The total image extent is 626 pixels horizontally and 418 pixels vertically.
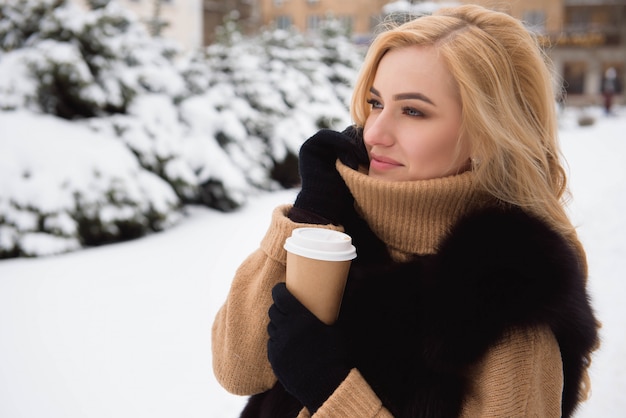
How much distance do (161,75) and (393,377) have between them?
6.07 meters

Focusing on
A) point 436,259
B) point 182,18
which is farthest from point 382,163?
point 182,18

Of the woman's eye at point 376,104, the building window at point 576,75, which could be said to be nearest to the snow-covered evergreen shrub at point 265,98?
the woman's eye at point 376,104

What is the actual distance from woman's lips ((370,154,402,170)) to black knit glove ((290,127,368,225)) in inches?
3.1

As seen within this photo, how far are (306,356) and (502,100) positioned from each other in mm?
908

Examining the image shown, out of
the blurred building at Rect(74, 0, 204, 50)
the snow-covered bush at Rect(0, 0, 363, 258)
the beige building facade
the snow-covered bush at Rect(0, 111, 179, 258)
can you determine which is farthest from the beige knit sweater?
the beige building facade

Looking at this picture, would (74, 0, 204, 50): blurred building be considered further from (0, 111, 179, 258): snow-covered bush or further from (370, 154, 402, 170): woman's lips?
(370, 154, 402, 170): woman's lips

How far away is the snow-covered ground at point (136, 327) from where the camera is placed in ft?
9.30

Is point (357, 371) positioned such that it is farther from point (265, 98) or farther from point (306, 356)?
point (265, 98)

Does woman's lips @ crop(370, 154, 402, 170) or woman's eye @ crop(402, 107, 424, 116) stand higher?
woman's eye @ crop(402, 107, 424, 116)

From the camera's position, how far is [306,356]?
124 cm

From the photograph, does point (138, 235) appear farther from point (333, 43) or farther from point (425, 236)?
point (333, 43)

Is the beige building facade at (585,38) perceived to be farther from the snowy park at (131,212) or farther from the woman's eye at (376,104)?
the woman's eye at (376,104)

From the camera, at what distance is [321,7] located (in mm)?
39375

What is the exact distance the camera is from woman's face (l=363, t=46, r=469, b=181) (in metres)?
1.38
